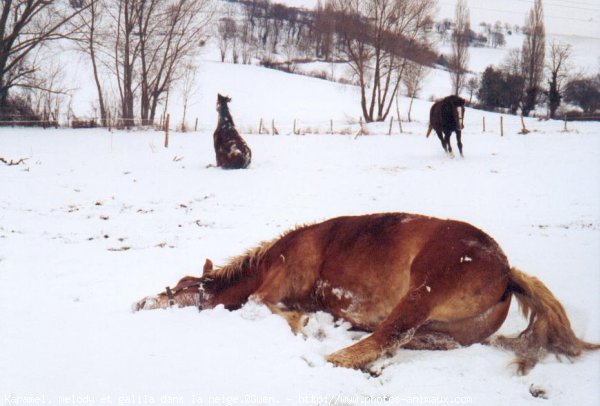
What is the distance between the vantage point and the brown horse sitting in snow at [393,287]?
3.03 m

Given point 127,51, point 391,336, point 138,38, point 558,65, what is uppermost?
point 138,38

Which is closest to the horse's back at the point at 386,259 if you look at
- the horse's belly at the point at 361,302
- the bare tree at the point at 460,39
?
the horse's belly at the point at 361,302

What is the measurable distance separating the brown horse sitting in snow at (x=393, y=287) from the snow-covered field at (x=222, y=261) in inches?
6.0

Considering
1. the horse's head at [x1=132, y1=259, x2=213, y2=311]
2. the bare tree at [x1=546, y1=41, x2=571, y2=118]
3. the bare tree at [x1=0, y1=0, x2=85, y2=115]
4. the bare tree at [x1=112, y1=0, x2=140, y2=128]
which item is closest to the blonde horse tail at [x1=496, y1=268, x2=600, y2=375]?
the horse's head at [x1=132, y1=259, x2=213, y2=311]

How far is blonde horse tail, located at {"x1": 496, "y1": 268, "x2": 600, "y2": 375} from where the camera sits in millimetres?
2953

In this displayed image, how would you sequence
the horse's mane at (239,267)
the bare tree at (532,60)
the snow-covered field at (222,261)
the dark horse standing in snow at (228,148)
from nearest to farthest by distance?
the snow-covered field at (222,261)
the horse's mane at (239,267)
the dark horse standing in snow at (228,148)
the bare tree at (532,60)

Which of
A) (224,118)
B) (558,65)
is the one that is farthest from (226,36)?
(558,65)

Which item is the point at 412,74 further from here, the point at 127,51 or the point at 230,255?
the point at 230,255

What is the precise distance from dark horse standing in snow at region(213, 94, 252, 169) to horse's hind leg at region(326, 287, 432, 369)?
12.8 metres

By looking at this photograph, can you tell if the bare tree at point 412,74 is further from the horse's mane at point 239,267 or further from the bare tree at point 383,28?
the horse's mane at point 239,267

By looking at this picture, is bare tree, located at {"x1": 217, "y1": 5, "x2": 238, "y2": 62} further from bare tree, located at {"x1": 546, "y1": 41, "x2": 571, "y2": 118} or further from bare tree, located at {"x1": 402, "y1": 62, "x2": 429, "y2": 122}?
bare tree, located at {"x1": 546, "y1": 41, "x2": 571, "y2": 118}

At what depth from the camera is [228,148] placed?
50.8ft

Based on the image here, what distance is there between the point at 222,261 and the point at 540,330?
3.85m

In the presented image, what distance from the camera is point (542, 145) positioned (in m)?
20.0
